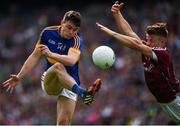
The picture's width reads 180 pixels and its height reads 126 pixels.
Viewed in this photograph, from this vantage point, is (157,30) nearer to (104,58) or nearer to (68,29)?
(104,58)

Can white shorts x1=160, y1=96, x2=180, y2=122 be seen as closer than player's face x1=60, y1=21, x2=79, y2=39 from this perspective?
Yes

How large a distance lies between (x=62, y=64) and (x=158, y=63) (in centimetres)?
157

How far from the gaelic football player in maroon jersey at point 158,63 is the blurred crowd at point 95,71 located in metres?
4.21

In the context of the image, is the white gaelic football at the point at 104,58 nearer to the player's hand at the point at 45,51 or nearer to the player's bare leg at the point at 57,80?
the player's bare leg at the point at 57,80

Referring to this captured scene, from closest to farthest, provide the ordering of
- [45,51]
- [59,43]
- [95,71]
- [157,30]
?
[157,30] → [45,51] → [59,43] → [95,71]

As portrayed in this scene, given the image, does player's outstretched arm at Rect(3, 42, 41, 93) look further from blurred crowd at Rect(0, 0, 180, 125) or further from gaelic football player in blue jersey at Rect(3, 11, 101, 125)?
blurred crowd at Rect(0, 0, 180, 125)

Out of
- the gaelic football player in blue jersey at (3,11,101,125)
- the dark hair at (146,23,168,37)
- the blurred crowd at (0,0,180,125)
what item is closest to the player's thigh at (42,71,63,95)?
the gaelic football player in blue jersey at (3,11,101,125)

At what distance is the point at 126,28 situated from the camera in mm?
11555

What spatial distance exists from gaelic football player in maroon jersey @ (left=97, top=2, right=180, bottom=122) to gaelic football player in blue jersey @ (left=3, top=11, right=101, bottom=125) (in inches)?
33.5

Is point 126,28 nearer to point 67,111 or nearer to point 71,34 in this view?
point 71,34

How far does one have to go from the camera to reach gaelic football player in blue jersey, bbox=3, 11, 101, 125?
11227mm

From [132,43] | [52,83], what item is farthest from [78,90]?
[132,43]

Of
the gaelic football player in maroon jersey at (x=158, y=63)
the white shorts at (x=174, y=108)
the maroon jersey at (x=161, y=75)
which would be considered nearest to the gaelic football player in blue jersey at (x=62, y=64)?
the gaelic football player in maroon jersey at (x=158, y=63)

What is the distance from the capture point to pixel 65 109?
11688 mm
